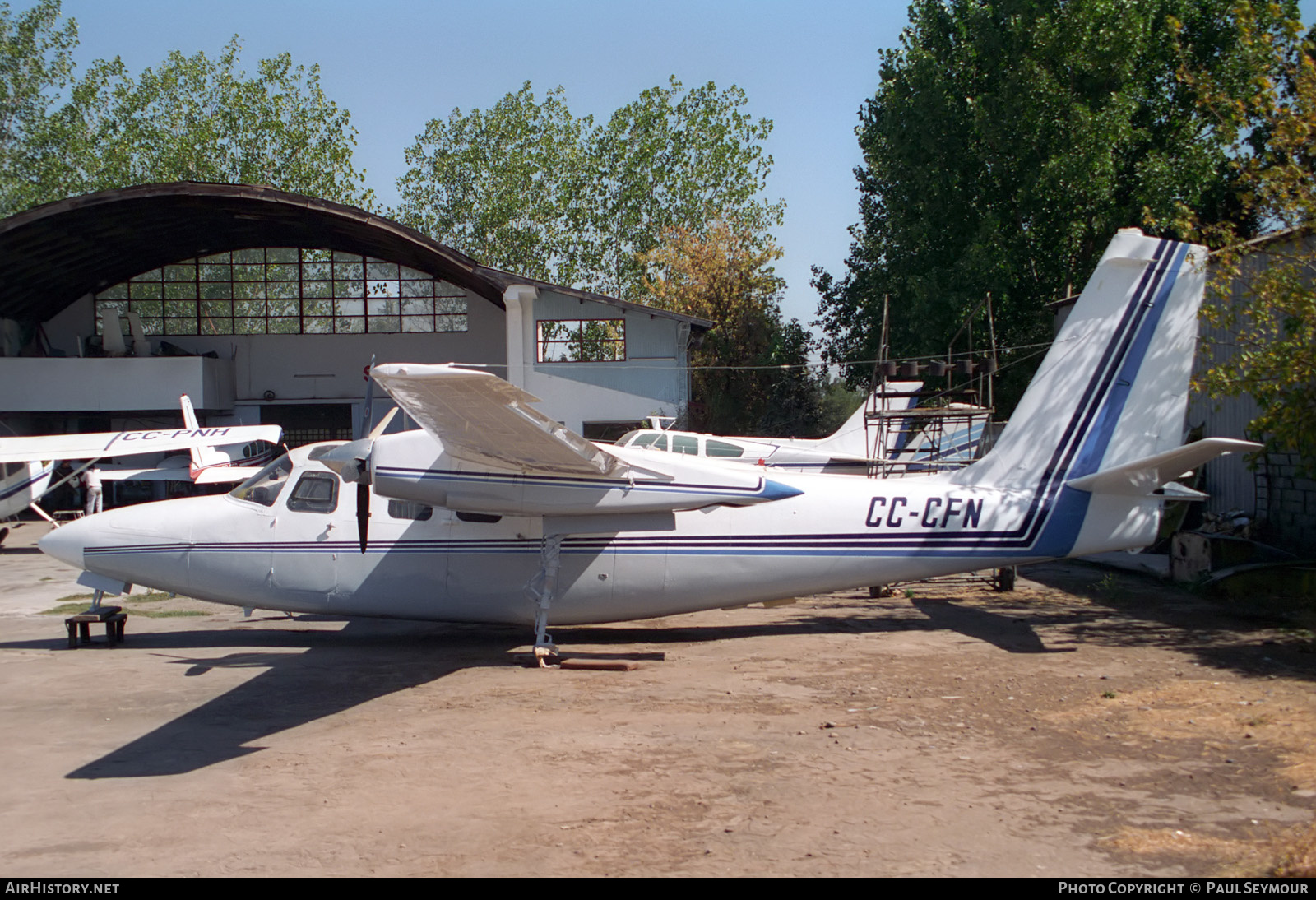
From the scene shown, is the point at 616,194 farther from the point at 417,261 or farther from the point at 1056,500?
the point at 1056,500

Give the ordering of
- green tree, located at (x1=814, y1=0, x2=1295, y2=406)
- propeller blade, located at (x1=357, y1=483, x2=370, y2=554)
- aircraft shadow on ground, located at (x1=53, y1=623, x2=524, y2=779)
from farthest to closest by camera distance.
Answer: green tree, located at (x1=814, y1=0, x2=1295, y2=406), propeller blade, located at (x1=357, y1=483, x2=370, y2=554), aircraft shadow on ground, located at (x1=53, y1=623, x2=524, y2=779)

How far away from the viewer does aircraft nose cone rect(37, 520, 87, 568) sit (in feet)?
41.0

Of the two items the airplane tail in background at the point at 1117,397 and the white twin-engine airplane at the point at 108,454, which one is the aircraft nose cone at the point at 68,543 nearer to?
Result: the white twin-engine airplane at the point at 108,454

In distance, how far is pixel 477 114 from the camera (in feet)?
195

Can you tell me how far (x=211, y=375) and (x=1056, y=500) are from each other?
33.8 metres

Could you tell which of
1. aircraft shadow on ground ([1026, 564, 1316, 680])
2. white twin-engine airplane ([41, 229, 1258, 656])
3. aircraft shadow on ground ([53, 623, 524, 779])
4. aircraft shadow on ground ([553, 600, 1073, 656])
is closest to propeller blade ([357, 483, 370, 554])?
white twin-engine airplane ([41, 229, 1258, 656])

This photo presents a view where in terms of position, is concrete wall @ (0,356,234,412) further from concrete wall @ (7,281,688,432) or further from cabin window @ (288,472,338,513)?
cabin window @ (288,472,338,513)

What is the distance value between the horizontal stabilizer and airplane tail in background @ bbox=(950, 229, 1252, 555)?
0.03 metres

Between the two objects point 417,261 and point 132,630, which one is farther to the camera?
point 417,261

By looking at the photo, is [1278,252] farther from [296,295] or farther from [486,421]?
[296,295]

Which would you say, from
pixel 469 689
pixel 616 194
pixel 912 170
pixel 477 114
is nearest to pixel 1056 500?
pixel 469 689

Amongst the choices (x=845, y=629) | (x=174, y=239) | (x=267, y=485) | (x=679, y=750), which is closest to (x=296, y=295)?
(x=174, y=239)

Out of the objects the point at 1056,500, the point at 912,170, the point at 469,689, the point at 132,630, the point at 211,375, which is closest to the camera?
the point at 469,689

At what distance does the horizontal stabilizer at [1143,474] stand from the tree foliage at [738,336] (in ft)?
97.5
